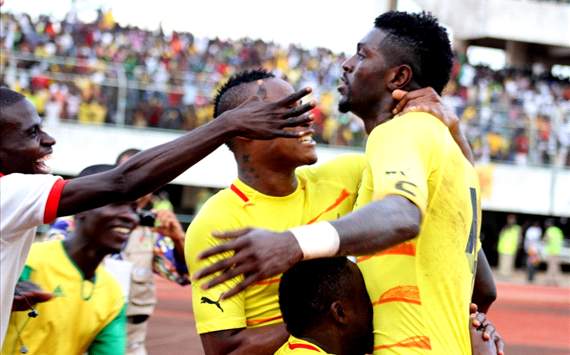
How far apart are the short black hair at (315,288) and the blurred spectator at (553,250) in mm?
27225

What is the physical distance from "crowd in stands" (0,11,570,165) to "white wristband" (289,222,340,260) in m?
18.2

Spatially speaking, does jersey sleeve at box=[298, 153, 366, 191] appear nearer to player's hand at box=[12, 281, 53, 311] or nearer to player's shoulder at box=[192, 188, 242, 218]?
player's shoulder at box=[192, 188, 242, 218]

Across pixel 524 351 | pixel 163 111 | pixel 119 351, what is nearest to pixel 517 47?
pixel 163 111

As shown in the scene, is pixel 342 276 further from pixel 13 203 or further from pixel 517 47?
pixel 517 47

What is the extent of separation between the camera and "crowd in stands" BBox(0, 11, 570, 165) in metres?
23.8

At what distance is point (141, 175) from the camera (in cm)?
360

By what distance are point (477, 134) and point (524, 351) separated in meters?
11.9

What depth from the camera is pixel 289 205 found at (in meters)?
4.29

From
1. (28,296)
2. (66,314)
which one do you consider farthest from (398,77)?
(66,314)

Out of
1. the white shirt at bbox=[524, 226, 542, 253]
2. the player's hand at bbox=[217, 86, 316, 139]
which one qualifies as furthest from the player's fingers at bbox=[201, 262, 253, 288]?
the white shirt at bbox=[524, 226, 542, 253]

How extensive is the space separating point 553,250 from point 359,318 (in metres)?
27.7

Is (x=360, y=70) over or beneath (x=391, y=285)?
over

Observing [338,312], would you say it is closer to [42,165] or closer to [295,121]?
[295,121]

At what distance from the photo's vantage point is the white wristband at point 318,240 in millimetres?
2955
